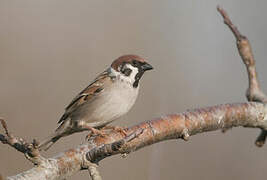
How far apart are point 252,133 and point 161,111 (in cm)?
83

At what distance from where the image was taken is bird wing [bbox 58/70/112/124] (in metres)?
3.08

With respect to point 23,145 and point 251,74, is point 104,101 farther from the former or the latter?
point 23,145

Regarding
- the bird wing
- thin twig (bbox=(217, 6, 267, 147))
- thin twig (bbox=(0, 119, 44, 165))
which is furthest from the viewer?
the bird wing

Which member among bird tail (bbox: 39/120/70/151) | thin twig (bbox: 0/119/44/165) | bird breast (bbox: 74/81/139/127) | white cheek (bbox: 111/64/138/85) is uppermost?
thin twig (bbox: 0/119/44/165)

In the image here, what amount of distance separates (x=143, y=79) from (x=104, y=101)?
3.57ft

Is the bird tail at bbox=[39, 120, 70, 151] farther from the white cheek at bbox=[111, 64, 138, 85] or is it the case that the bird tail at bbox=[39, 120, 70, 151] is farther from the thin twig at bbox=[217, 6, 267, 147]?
the thin twig at bbox=[217, 6, 267, 147]

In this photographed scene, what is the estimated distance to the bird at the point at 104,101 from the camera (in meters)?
2.92

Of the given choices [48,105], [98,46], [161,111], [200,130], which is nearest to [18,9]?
[98,46]

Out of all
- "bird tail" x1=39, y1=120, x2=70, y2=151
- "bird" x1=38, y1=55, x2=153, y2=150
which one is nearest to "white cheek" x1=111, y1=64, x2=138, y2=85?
"bird" x1=38, y1=55, x2=153, y2=150

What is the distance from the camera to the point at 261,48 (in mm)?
4309

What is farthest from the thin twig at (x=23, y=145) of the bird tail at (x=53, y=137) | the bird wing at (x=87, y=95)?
the bird wing at (x=87, y=95)

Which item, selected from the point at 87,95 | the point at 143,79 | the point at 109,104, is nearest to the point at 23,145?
the point at 109,104

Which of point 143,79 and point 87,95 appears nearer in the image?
point 87,95

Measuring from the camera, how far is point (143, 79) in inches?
158
